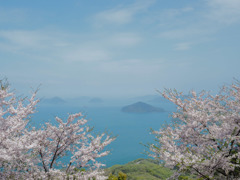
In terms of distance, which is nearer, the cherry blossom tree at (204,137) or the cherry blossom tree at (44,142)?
the cherry blossom tree at (204,137)

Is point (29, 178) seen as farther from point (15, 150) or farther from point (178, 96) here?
point (178, 96)

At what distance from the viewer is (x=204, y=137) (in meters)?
6.59

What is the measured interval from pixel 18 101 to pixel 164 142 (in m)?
6.00

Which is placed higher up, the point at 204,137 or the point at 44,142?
the point at 44,142

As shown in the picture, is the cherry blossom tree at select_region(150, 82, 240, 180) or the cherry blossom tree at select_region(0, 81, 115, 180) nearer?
the cherry blossom tree at select_region(150, 82, 240, 180)

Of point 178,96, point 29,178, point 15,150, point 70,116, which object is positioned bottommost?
point 29,178

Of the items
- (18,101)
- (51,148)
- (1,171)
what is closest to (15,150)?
(1,171)

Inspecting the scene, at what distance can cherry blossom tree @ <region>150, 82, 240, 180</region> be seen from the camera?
5.27 metres

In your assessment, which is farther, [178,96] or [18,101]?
[178,96]

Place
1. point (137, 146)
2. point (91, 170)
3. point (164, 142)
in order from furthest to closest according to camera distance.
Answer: point (137, 146) < point (91, 170) < point (164, 142)

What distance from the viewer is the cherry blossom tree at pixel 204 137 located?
5.27m

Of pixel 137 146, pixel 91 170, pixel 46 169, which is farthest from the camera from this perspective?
pixel 137 146

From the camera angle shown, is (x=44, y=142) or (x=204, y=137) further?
(x=44, y=142)

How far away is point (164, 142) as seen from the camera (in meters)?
6.64
